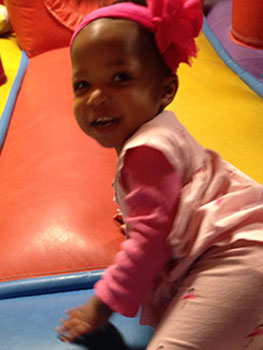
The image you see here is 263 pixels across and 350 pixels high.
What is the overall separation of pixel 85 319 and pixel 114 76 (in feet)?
1.47

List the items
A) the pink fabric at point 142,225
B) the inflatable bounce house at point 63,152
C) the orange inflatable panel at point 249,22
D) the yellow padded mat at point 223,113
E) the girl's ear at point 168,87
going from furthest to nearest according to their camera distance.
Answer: the orange inflatable panel at point 249,22, the yellow padded mat at point 223,113, the inflatable bounce house at point 63,152, the girl's ear at point 168,87, the pink fabric at point 142,225

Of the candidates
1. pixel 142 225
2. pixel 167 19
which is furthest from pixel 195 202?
pixel 167 19

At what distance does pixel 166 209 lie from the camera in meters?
0.60

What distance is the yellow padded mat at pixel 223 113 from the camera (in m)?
1.19

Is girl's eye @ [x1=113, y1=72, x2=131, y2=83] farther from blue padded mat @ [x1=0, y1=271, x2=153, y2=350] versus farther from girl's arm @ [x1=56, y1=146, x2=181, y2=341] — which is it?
blue padded mat @ [x1=0, y1=271, x2=153, y2=350]

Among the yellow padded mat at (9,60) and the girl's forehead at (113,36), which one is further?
the yellow padded mat at (9,60)

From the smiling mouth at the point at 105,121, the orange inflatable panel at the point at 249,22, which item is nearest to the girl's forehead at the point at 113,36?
the smiling mouth at the point at 105,121

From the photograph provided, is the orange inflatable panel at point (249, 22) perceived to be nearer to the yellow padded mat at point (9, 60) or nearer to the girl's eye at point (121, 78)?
the yellow padded mat at point (9, 60)

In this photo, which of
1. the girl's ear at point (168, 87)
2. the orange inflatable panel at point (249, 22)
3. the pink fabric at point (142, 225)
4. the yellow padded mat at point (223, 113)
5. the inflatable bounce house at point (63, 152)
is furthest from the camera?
the orange inflatable panel at point (249, 22)

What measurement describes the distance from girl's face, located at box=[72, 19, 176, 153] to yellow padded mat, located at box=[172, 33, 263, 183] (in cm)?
55

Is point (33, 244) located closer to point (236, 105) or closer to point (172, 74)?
point (172, 74)

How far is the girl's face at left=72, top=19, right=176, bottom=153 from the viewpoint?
0.64 metres

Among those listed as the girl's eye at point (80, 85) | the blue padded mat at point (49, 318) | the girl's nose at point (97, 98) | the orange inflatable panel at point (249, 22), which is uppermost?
the girl's eye at point (80, 85)

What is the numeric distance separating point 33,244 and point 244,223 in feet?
1.73
